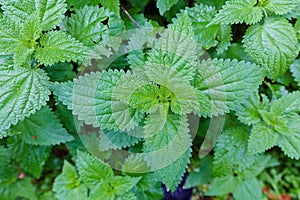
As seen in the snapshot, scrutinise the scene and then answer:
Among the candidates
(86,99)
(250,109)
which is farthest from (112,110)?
(250,109)

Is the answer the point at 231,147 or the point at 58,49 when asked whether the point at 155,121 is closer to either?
the point at 58,49

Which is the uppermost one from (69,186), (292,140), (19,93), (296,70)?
(19,93)

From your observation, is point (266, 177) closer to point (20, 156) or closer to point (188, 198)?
point (188, 198)

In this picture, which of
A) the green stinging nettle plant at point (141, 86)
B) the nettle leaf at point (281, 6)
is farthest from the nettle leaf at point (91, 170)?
the nettle leaf at point (281, 6)

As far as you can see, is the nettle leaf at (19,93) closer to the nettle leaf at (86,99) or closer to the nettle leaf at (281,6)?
the nettle leaf at (86,99)

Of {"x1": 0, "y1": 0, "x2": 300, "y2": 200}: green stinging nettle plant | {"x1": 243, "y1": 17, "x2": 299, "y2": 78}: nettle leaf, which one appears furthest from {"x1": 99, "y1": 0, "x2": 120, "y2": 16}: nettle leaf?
{"x1": 243, "y1": 17, "x2": 299, "y2": 78}: nettle leaf

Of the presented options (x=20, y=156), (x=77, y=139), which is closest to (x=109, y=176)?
(x=77, y=139)

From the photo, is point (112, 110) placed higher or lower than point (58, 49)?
lower

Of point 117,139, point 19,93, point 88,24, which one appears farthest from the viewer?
point 117,139
